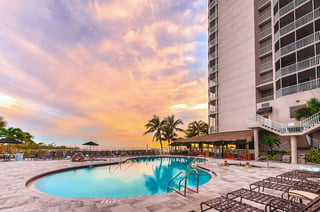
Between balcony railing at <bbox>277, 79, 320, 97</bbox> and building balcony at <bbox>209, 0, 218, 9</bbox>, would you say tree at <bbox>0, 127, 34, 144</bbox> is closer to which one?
balcony railing at <bbox>277, 79, 320, 97</bbox>

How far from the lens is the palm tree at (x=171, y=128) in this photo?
31.9 meters

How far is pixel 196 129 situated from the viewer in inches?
1325

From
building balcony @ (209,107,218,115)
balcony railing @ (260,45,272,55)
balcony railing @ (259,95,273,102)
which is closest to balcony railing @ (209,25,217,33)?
balcony railing @ (260,45,272,55)

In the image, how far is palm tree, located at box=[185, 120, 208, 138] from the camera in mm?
33406

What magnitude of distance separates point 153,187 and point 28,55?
42.9 feet

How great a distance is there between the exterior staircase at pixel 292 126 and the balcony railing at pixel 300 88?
9.97 feet

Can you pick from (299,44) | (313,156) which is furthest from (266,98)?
(313,156)

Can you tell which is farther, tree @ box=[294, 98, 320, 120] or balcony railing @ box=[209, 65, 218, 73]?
balcony railing @ box=[209, 65, 218, 73]

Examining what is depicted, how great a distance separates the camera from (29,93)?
16781 millimetres

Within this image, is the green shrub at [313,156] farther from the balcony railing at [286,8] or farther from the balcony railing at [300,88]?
the balcony railing at [286,8]

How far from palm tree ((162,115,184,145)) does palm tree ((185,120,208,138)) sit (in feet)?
7.80

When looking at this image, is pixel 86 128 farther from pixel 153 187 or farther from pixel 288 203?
pixel 288 203

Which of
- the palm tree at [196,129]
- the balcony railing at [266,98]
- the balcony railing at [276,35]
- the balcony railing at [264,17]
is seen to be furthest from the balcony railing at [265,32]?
the palm tree at [196,129]

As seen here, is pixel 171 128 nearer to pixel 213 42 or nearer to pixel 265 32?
pixel 213 42
